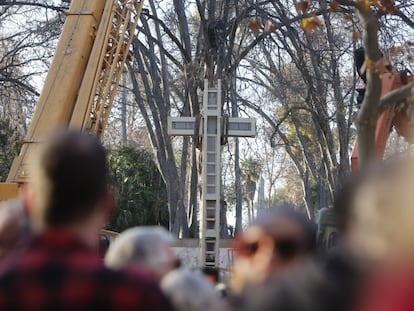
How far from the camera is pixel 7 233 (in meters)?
4.84

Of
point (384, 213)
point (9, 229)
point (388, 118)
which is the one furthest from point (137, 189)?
point (384, 213)

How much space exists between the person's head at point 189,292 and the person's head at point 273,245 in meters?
0.28

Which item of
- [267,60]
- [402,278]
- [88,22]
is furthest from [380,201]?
[267,60]

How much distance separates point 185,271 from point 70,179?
129 cm

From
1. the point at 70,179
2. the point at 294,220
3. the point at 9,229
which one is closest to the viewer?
the point at 70,179

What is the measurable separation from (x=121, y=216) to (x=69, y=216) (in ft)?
119

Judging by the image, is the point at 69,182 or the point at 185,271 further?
the point at 185,271

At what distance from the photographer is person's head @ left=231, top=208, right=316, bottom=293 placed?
150 inches

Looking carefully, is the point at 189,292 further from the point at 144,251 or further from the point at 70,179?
the point at 70,179

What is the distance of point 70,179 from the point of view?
10.8 feet

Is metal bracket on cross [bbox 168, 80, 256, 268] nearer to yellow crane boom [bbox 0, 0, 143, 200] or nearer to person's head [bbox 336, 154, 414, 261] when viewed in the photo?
yellow crane boom [bbox 0, 0, 143, 200]

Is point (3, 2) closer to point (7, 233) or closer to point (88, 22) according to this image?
point (88, 22)

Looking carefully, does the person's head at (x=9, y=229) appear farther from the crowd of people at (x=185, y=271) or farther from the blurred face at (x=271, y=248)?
the blurred face at (x=271, y=248)

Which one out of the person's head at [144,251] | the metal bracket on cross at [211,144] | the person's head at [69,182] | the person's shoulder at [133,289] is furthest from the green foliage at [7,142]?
the person's shoulder at [133,289]
